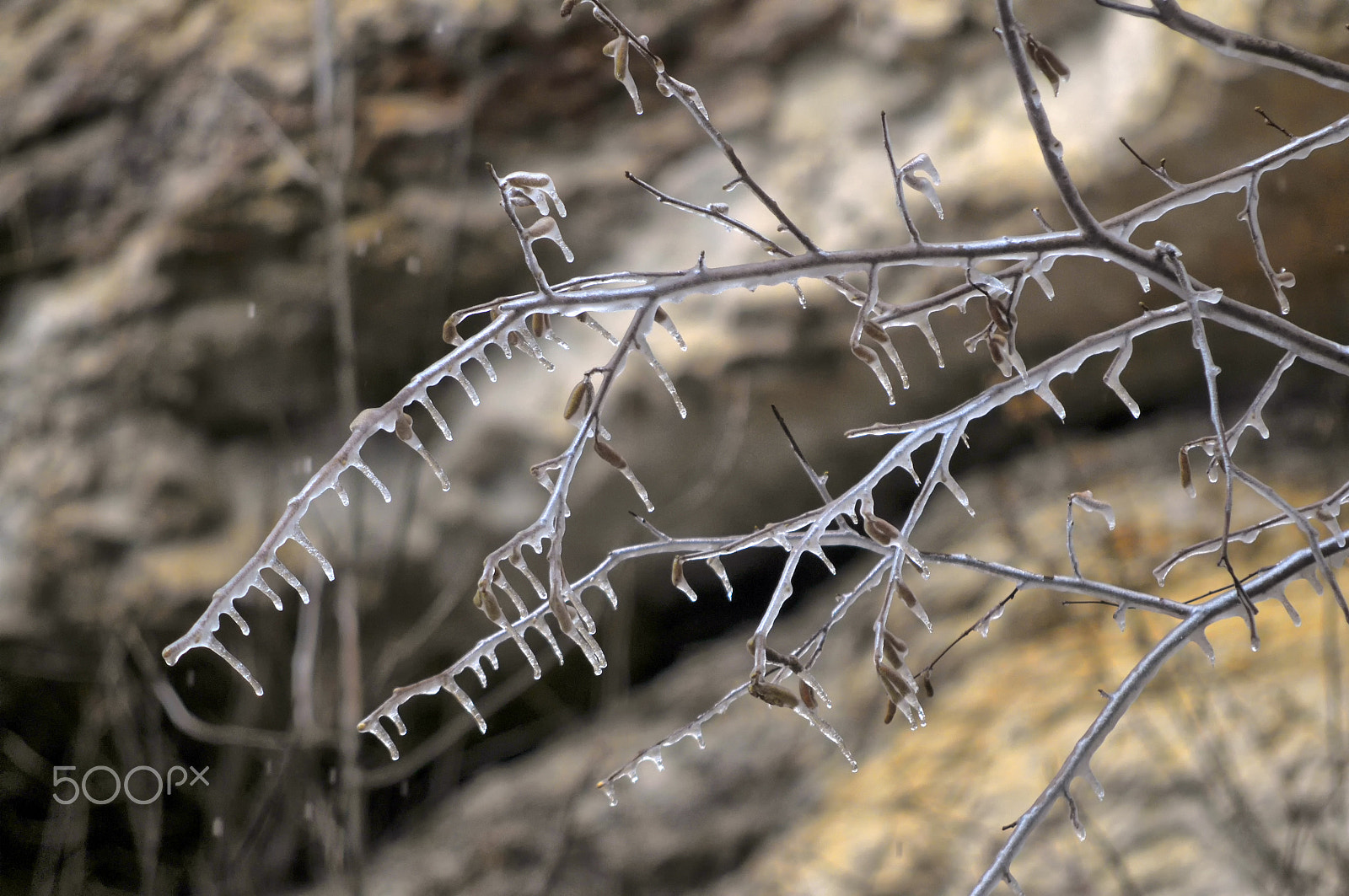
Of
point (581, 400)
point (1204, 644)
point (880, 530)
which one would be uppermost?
point (581, 400)

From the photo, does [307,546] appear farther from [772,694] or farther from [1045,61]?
[1045,61]

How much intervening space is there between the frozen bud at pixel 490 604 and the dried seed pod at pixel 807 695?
0.17m

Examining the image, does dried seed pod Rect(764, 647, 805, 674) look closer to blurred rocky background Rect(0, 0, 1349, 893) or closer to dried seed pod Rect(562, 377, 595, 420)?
dried seed pod Rect(562, 377, 595, 420)

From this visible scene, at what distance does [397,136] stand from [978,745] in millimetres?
1764

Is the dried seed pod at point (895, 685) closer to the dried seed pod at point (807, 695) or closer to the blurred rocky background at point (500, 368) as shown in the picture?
the dried seed pod at point (807, 695)

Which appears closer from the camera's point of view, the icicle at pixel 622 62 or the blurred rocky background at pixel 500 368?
the icicle at pixel 622 62

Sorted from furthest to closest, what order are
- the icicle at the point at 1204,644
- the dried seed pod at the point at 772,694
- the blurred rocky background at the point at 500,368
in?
the blurred rocky background at the point at 500,368 → the icicle at the point at 1204,644 → the dried seed pod at the point at 772,694

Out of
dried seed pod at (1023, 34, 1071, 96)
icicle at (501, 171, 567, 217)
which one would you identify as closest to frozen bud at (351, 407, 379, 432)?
icicle at (501, 171, 567, 217)

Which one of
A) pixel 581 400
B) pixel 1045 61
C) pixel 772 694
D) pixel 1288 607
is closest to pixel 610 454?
pixel 581 400

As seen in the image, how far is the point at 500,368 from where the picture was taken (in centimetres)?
230

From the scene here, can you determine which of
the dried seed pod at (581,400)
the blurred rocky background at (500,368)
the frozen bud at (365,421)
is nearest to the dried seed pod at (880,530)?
the dried seed pod at (581,400)

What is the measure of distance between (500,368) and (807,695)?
1.87 meters

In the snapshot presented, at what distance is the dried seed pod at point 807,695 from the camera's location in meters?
0.52

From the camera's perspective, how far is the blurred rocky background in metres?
2.02
